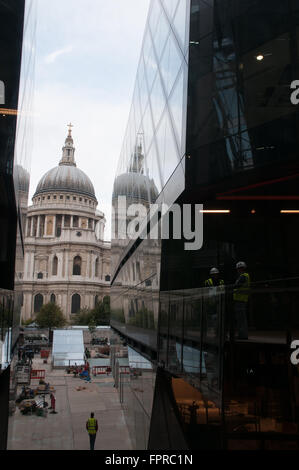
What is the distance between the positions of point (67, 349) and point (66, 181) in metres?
84.1

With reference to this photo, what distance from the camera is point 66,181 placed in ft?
400

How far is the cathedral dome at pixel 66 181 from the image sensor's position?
121 m

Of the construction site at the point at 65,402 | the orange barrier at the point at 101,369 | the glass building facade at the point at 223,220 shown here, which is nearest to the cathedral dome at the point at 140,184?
the glass building facade at the point at 223,220

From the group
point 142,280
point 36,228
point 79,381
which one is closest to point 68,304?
point 36,228

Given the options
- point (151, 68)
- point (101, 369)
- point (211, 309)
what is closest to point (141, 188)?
point (151, 68)

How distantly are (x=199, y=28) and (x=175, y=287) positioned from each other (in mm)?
5760

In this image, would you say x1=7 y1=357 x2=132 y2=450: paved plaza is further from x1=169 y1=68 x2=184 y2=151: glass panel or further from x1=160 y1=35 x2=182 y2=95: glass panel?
x1=160 y1=35 x2=182 y2=95: glass panel

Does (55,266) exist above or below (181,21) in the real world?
above

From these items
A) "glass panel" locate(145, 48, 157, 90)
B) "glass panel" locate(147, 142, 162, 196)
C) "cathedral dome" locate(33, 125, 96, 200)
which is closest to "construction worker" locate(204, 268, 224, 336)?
"glass panel" locate(147, 142, 162, 196)

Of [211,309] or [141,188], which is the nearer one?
[211,309]

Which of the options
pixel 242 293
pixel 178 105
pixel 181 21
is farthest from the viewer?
pixel 181 21

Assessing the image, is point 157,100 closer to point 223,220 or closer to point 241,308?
point 223,220

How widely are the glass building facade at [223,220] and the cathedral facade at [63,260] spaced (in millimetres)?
89074

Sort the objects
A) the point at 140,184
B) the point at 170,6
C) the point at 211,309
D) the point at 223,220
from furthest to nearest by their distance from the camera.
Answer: the point at 140,184 → the point at 223,220 → the point at 170,6 → the point at 211,309
